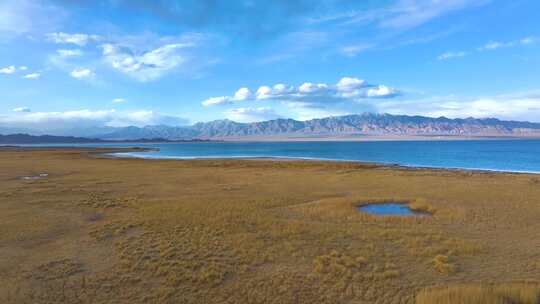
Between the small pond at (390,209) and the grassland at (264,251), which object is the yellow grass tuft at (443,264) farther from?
the small pond at (390,209)

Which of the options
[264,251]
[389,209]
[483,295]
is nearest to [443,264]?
[483,295]

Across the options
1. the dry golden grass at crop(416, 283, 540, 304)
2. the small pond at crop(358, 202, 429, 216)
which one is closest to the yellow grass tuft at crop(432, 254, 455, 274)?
the dry golden grass at crop(416, 283, 540, 304)

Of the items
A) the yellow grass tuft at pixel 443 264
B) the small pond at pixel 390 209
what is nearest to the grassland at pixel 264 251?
the yellow grass tuft at pixel 443 264

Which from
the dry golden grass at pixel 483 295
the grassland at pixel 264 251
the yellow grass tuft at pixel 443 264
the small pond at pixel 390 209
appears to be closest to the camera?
the dry golden grass at pixel 483 295

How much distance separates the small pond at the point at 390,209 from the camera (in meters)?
24.2

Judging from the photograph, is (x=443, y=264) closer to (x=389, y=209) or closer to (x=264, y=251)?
(x=264, y=251)

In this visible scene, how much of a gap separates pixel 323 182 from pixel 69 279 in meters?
32.8

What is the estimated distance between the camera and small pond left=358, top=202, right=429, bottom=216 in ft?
79.4

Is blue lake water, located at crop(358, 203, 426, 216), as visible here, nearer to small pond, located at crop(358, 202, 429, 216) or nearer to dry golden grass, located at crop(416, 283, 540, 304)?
small pond, located at crop(358, 202, 429, 216)

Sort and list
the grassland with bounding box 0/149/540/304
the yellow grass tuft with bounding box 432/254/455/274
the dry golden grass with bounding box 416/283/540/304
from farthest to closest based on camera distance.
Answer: the yellow grass tuft with bounding box 432/254/455/274 < the grassland with bounding box 0/149/540/304 < the dry golden grass with bounding box 416/283/540/304

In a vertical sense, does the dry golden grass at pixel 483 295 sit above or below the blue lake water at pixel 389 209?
above

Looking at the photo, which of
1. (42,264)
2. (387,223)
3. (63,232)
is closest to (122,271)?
(42,264)

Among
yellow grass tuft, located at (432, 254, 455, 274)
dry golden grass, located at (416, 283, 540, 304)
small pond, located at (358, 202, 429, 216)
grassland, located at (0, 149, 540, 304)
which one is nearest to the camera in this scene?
dry golden grass, located at (416, 283, 540, 304)

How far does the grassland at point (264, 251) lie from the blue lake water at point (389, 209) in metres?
1.19
